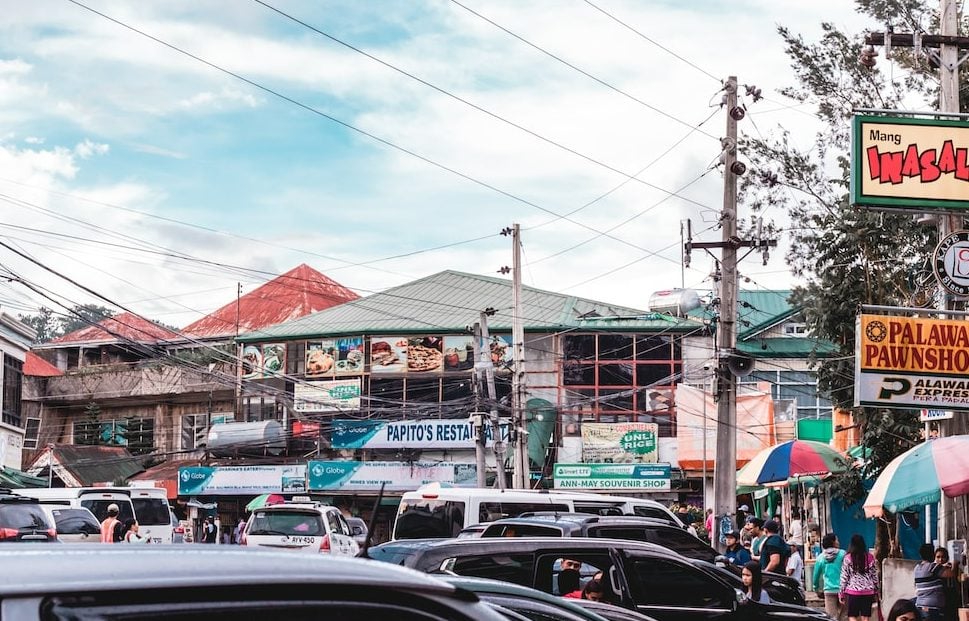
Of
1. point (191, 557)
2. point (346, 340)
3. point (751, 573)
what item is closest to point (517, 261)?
point (346, 340)

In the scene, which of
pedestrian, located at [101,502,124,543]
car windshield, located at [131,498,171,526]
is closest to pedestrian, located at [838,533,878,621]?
pedestrian, located at [101,502,124,543]

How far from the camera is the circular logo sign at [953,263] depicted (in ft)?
57.5

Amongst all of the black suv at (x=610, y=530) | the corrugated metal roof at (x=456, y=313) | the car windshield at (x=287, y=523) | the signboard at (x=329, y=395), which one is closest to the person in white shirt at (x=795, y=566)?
the black suv at (x=610, y=530)

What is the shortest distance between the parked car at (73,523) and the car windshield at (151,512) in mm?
3579

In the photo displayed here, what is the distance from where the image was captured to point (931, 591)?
16297 mm

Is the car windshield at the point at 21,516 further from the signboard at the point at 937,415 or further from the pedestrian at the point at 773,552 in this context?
the signboard at the point at 937,415

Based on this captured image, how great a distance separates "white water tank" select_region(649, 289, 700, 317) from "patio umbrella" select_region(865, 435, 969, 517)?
83.6 ft

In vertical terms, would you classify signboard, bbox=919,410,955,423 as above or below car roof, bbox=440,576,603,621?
above

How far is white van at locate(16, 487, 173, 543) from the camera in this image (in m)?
26.8

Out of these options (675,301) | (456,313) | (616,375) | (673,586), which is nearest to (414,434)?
(456,313)

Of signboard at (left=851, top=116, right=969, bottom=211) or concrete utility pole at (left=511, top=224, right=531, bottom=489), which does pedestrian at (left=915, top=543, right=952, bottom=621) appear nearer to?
signboard at (left=851, top=116, right=969, bottom=211)

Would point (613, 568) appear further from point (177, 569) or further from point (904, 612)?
point (177, 569)

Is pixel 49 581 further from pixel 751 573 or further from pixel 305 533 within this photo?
pixel 305 533

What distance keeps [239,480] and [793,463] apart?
3089cm
